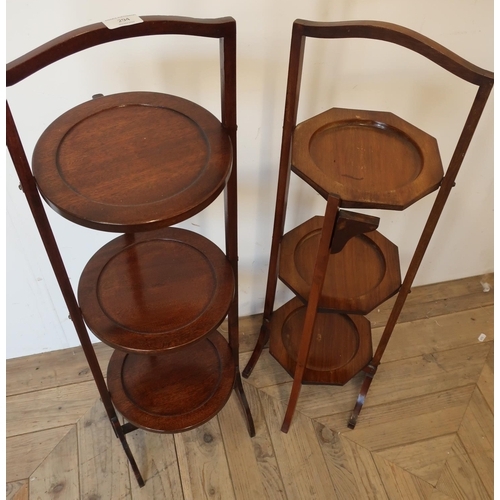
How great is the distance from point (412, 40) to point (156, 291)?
2.39ft

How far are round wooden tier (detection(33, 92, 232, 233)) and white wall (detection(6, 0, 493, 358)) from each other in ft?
0.66

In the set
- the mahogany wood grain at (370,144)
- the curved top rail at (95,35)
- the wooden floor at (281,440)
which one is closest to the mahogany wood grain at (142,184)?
the curved top rail at (95,35)

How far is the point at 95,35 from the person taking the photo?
0.80 m

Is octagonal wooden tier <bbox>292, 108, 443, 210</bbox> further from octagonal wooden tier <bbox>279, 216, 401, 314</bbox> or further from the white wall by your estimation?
octagonal wooden tier <bbox>279, 216, 401, 314</bbox>

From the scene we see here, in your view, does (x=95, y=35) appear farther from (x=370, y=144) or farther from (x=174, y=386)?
(x=174, y=386)

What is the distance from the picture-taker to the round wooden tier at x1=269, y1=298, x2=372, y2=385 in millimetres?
1541

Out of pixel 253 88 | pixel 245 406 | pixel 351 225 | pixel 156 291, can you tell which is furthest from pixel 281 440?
pixel 253 88

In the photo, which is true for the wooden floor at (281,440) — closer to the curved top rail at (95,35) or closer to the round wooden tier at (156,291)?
the round wooden tier at (156,291)

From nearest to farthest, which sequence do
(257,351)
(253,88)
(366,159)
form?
(366,159), (253,88), (257,351)

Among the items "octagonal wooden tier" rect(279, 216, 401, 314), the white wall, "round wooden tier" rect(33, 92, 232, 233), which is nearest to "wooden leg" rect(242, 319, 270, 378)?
the white wall

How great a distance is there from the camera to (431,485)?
1.52 meters

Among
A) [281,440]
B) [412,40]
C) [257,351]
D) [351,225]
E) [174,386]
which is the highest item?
[412,40]

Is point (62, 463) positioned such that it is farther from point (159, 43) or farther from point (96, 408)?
point (159, 43)

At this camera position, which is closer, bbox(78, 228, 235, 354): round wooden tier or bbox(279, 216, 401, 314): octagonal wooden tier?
bbox(78, 228, 235, 354): round wooden tier
